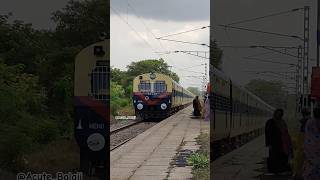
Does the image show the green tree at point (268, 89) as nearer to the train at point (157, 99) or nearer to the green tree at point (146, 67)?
the green tree at point (146, 67)

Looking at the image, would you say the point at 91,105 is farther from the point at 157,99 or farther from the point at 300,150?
the point at 157,99

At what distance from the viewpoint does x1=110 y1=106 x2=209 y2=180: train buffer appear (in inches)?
224

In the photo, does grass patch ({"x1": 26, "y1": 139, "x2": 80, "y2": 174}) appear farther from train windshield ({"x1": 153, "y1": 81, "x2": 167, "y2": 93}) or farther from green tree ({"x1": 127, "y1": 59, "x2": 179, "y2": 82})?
train windshield ({"x1": 153, "y1": 81, "x2": 167, "y2": 93})

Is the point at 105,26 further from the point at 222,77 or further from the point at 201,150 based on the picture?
the point at 201,150

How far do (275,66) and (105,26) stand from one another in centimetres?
178

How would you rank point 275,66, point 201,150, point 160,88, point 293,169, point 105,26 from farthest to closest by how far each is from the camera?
point 160,88 < point 201,150 < point 293,169 < point 275,66 < point 105,26

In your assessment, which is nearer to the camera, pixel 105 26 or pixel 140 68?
pixel 105 26

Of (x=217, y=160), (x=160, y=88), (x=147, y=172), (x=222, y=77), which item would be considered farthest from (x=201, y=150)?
(x=160, y=88)

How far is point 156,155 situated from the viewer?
22.6ft

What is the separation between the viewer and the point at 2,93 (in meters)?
4.59

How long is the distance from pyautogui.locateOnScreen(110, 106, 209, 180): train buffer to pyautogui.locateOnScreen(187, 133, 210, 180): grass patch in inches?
2.8

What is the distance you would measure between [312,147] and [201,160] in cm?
116

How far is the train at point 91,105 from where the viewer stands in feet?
14.8

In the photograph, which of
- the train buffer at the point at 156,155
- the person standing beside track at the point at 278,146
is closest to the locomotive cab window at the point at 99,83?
the train buffer at the point at 156,155
